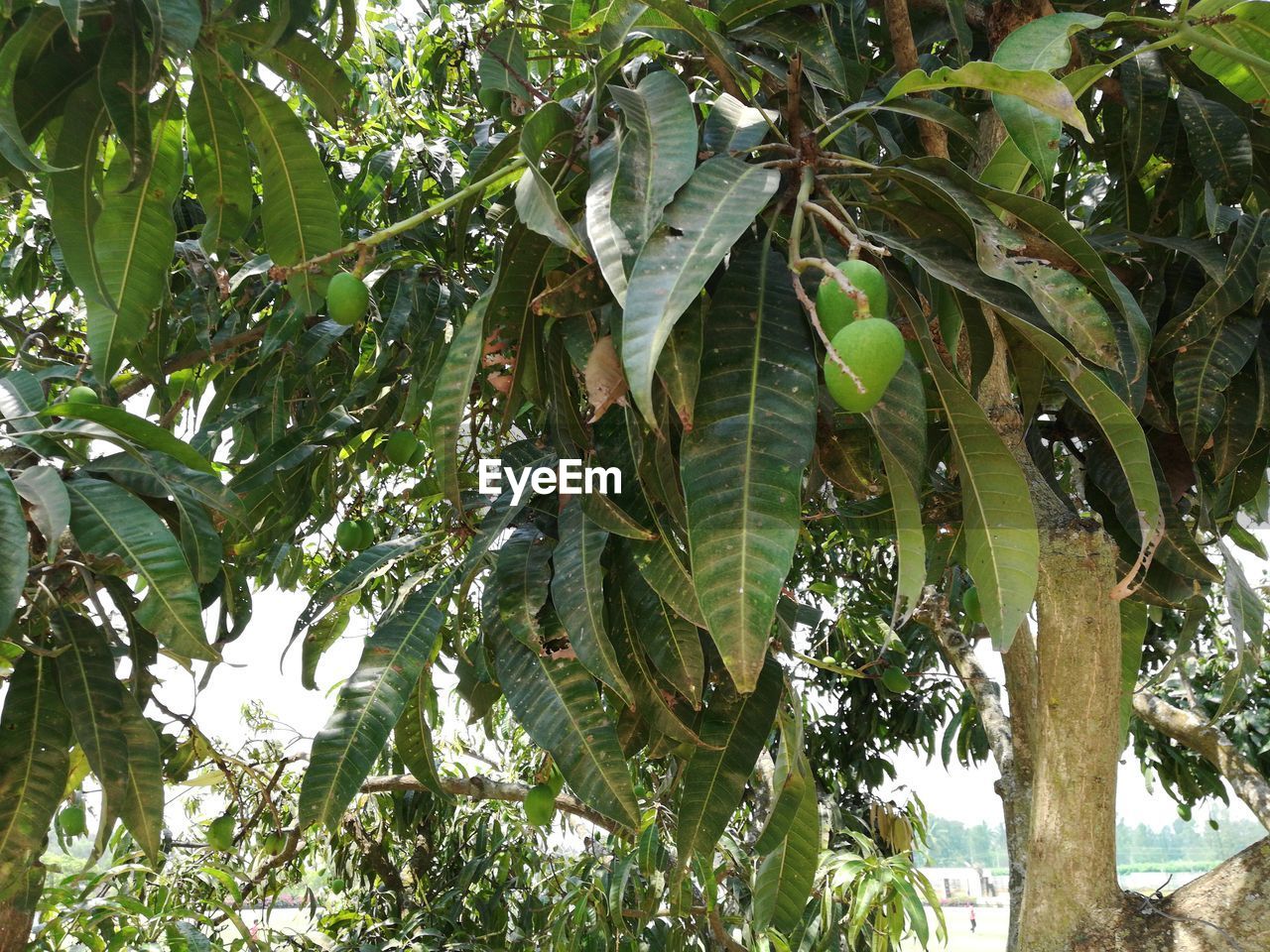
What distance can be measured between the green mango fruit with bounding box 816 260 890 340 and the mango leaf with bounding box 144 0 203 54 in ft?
1.99

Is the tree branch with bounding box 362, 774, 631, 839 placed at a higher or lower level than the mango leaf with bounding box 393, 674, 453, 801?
lower

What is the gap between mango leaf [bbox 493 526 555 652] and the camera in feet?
3.32

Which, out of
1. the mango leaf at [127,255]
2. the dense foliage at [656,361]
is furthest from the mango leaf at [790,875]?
the mango leaf at [127,255]

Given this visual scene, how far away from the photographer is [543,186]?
814 millimetres

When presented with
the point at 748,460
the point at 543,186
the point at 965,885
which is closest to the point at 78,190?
the point at 543,186

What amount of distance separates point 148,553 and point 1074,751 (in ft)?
3.23

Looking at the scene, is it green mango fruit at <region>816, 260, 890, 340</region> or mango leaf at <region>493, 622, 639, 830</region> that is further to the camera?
mango leaf at <region>493, 622, 639, 830</region>

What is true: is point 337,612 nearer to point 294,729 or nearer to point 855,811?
point 294,729

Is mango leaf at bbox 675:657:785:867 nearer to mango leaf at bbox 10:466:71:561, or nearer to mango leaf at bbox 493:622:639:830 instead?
mango leaf at bbox 493:622:639:830

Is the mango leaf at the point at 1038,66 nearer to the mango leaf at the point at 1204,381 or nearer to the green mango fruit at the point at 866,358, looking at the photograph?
the green mango fruit at the point at 866,358

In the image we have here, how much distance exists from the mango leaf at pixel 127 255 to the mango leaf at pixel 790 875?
0.88m

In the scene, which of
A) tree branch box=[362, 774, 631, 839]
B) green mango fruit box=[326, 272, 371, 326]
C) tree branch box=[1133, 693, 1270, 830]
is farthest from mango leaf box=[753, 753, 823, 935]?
tree branch box=[1133, 693, 1270, 830]

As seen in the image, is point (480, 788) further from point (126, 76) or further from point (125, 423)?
point (126, 76)

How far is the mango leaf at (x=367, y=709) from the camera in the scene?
0.95 metres
